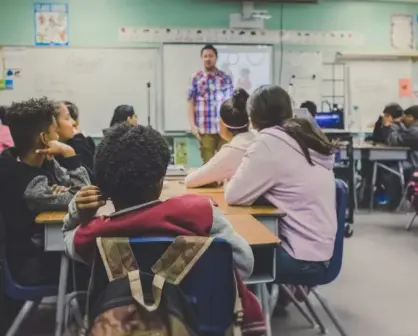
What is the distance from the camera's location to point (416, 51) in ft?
24.6

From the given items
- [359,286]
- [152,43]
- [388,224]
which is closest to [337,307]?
[359,286]

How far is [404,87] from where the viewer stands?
753 centimetres

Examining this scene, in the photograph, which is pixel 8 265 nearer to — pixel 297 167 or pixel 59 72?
pixel 297 167

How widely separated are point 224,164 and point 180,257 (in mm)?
1616

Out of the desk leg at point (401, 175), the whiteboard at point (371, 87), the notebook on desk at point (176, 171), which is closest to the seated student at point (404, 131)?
the desk leg at point (401, 175)

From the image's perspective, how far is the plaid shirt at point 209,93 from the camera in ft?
18.8

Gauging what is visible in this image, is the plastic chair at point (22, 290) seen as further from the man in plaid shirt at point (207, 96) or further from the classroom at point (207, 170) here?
the man in plaid shirt at point (207, 96)

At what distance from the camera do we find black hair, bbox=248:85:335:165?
2396mm

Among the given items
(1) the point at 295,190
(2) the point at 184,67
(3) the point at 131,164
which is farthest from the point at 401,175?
(3) the point at 131,164

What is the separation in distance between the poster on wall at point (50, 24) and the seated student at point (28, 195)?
4679 mm

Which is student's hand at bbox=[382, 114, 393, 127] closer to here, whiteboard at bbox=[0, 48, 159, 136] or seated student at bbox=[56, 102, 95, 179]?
whiteboard at bbox=[0, 48, 159, 136]

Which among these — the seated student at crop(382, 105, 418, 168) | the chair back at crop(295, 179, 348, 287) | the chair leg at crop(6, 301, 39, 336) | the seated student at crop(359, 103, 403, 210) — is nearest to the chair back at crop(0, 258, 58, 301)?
the chair leg at crop(6, 301, 39, 336)

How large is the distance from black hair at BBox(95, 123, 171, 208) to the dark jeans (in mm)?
1063

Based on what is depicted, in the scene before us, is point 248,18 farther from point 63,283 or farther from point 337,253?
point 63,283
